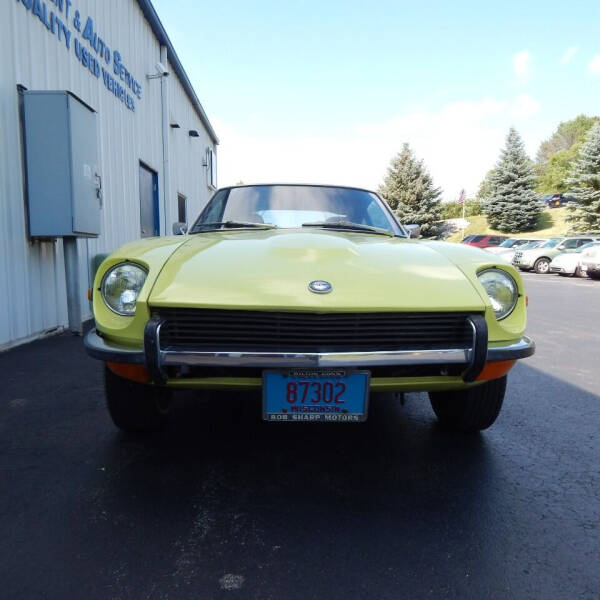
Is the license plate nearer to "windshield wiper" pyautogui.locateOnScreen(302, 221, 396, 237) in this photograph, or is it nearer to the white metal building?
"windshield wiper" pyautogui.locateOnScreen(302, 221, 396, 237)

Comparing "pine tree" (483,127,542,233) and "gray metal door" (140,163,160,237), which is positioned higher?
"pine tree" (483,127,542,233)

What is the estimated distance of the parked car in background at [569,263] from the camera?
1516 centimetres

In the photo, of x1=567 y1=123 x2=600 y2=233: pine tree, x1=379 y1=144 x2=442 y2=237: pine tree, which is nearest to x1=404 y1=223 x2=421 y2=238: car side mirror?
x1=567 y1=123 x2=600 y2=233: pine tree

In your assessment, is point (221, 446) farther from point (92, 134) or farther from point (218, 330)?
point (92, 134)

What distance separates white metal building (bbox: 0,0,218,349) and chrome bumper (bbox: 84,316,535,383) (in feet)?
9.89

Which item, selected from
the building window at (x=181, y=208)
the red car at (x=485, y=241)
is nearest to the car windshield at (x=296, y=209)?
the building window at (x=181, y=208)

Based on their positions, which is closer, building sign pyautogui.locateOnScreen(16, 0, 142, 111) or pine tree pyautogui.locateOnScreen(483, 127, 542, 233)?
building sign pyautogui.locateOnScreen(16, 0, 142, 111)

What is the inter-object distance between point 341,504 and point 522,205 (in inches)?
1370

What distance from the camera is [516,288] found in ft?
6.60

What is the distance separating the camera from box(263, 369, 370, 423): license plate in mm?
1765

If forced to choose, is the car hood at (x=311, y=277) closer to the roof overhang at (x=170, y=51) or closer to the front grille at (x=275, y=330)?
the front grille at (x=275, y=330)

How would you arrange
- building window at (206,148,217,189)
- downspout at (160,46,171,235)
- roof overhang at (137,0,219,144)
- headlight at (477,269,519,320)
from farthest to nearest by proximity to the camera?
building window at (206,148,217,189) < downspout at (160,46,171,235) < roof overhang at (137,0,219,144) < headlight at (477,269,519,320)

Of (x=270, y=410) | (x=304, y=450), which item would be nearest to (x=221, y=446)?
(x=304, y=450)

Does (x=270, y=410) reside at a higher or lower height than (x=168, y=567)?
higher
